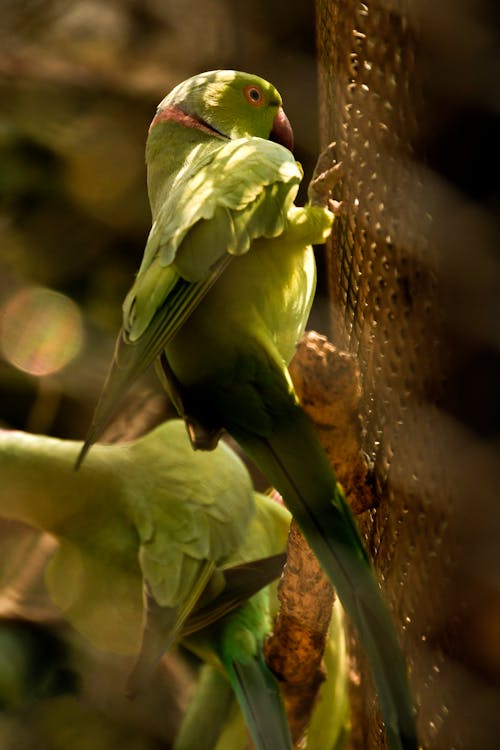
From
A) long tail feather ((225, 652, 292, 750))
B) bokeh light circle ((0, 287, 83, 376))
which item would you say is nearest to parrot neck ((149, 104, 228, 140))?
long tail feather ((225, 652, 292, 750))

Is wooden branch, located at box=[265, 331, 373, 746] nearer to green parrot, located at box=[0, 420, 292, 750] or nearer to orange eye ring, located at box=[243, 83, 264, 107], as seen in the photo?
green parrot, located at box=[0, 420, 292, 750]

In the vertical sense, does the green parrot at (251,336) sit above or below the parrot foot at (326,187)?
below

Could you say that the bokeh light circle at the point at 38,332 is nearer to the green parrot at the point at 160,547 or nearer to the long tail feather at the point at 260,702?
the green parrot at the point at 160,547

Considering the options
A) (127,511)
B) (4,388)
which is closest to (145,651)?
(127,511)

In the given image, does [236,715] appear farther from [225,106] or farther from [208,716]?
[225,106]

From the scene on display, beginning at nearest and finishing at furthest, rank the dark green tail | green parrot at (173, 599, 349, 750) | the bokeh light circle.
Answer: the dark green tail → green parrot at (173, 599, 349, 750) → the bokeh light circle

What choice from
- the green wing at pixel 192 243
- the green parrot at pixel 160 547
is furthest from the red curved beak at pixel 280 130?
the green parrot at pixel 160 547

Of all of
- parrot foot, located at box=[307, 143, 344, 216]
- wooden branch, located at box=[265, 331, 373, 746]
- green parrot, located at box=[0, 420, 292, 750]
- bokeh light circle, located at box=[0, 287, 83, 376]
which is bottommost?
bokeh light circle, located at box=[0, 287, 83, 376]
